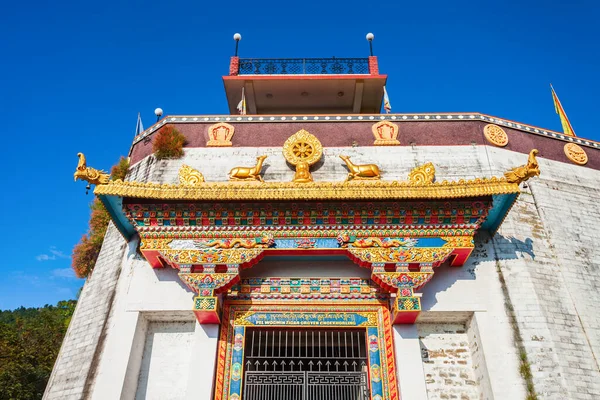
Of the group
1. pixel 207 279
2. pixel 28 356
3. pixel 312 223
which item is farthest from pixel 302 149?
pixel 28 356

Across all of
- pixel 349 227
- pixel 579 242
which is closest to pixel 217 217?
pixel 349 227

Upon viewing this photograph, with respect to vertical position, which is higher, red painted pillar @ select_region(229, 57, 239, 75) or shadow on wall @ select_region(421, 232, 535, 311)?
red painted pillar @ select_region(229, 57, 239, 75)

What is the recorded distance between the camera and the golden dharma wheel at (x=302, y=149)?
9.30 metres

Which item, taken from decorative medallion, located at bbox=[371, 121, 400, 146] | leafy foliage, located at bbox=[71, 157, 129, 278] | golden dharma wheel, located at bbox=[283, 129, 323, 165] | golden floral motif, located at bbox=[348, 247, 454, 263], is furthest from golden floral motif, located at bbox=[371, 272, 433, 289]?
leafy foliage, located at bbox=[71, 157, 129, 278]

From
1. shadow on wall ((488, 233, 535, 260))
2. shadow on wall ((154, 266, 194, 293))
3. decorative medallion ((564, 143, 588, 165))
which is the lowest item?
shadow on wall ((154, 266, 194, 293))

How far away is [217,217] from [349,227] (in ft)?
7.02

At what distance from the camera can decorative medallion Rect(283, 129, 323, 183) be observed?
30.2 ft

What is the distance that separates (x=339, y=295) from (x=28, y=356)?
50.6 ft

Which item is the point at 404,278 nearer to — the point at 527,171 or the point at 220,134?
the point at 527,171

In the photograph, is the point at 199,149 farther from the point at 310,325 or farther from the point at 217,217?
the point at 310,325

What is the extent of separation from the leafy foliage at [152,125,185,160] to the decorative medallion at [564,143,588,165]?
793 centimetres

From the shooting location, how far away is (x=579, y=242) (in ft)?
28.6

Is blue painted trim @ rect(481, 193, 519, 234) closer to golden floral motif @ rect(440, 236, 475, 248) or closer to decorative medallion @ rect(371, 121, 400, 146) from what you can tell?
golden floral motif @ rect(440, 236, 475, 248)

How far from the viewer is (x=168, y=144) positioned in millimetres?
9656
